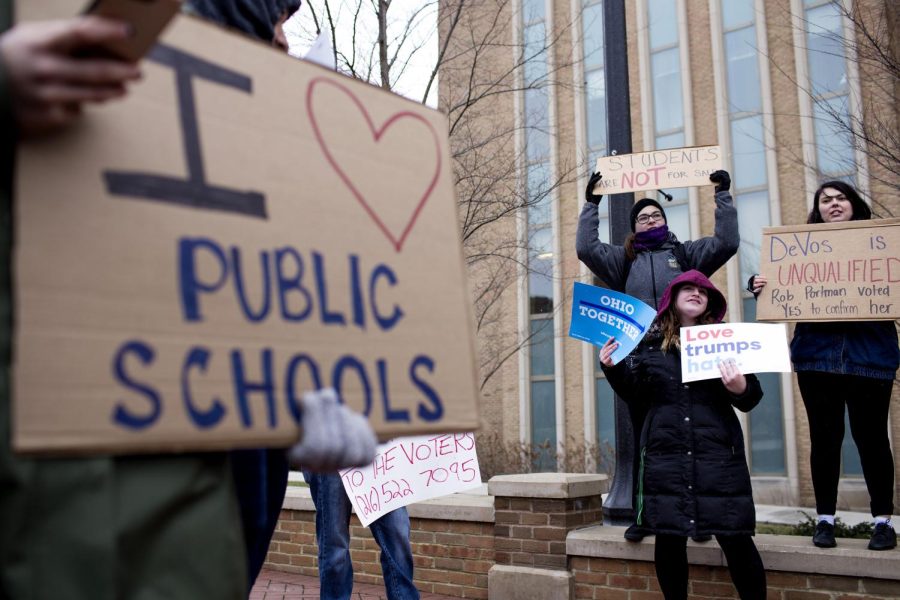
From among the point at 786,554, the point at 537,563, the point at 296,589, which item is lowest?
the point at 296,589

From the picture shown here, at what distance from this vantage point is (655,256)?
4.90 meters

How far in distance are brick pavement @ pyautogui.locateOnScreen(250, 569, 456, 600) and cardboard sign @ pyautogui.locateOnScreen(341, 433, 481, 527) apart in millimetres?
1529

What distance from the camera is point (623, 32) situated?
621cm

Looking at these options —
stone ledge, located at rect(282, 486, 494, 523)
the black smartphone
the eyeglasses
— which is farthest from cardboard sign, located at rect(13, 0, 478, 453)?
stone ledge, located at rect(282, 486, 494, 523)

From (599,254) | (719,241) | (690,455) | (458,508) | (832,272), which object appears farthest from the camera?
(458,508)

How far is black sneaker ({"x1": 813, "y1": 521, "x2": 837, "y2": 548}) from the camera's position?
4.27 metres

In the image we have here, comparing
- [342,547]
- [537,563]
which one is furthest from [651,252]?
[342,547]

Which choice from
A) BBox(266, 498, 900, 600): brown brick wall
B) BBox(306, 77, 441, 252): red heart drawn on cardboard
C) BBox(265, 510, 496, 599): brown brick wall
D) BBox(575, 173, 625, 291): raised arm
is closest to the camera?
BBox(306, 77, 441, 252): red heart drawn on cardboard

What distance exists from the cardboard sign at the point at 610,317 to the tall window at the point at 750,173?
12248 millimetres

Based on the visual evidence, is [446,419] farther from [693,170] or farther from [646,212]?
[693,170]

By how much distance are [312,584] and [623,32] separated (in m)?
4.94

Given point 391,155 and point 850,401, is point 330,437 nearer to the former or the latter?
point 391,155

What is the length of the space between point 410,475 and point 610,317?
4.64ft

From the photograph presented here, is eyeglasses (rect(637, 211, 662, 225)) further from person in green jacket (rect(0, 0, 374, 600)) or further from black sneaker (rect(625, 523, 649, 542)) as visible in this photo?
person in green jacket (rect(0, 0, 374, 600))
